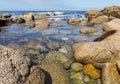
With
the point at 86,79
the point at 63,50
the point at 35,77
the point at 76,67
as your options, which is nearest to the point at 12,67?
the point at 35,77


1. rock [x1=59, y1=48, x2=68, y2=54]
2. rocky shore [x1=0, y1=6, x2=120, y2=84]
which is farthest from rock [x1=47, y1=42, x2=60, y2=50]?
rock [x1=59, y1=48, x2=68, y2=54]

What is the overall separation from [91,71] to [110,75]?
3.91 ft

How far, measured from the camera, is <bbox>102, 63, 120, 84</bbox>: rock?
29.6 ft

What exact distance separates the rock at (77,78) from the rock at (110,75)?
998 millimetres

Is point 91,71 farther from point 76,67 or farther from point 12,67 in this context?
point 12,67

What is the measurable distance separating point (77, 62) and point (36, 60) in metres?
2.00

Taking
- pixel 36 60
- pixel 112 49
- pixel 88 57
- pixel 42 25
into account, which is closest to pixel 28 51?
pixel 36 60

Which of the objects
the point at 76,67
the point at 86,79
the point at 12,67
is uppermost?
the point at 12,67

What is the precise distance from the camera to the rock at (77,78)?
9.76 metres

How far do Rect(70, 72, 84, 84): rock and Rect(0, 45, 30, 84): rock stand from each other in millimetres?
2489

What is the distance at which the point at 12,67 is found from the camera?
7.61 meters

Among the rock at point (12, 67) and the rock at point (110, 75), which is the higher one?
the rock at point (12, 67)

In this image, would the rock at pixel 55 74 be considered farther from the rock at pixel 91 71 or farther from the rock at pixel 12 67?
the rock at pixel 12 67

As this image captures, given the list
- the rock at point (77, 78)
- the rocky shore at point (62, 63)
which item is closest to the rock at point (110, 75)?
the rocky shore at point (62, 63)
